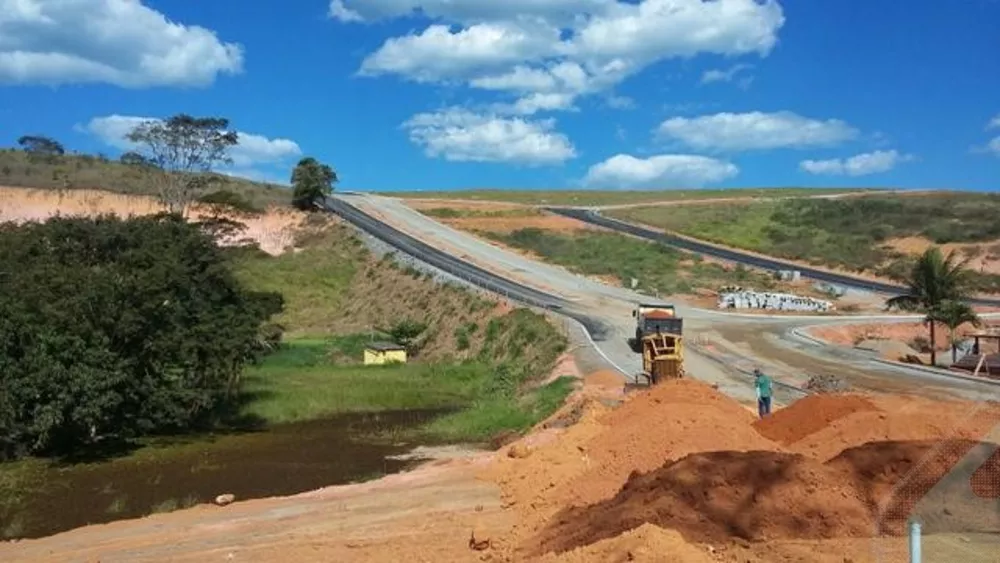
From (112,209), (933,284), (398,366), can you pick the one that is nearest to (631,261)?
(398,366)

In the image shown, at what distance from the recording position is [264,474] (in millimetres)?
29516

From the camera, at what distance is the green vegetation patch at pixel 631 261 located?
243 ft

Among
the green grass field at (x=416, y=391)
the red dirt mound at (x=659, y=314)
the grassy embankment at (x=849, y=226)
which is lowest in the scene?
the green grass field at (x=416, y=391)

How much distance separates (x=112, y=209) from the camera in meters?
89.7

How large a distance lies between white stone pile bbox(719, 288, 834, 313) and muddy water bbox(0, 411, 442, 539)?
1291 inches

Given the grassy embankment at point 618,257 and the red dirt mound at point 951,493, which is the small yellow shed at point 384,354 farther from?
the red dirt mound at point 951,493

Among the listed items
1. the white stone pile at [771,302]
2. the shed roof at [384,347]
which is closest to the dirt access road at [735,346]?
the white stone pile at [771,302]

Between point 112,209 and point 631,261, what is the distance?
171ft

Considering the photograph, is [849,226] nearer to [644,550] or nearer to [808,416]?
[808,416]

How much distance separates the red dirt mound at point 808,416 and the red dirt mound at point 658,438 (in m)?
0.62

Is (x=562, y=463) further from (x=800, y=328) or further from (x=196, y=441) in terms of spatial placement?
(x=800, y=328)

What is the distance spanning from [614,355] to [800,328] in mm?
15715

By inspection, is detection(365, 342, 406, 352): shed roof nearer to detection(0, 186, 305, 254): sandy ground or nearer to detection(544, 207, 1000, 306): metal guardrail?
detection(0, 186, 305, 254): sandy ground

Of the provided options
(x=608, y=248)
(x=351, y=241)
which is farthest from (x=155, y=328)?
(x=608, y=248)
